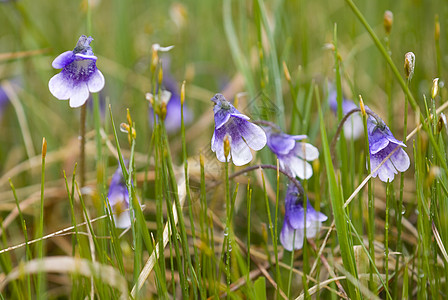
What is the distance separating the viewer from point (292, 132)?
58.9 inches

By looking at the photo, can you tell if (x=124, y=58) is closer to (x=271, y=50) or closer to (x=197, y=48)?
(x=197, y=48)

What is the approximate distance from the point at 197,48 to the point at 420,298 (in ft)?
6.80

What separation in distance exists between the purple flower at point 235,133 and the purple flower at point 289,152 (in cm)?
20

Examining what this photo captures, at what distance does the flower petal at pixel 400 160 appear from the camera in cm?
108

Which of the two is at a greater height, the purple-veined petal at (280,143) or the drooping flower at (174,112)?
the drooping flower at (174,112)

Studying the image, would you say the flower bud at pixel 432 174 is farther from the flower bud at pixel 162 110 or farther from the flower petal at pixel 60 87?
the flower petal at pixel 60 87

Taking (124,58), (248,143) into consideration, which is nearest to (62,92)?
(248,143)

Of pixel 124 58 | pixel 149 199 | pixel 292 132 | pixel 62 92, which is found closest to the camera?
pixel 62 92

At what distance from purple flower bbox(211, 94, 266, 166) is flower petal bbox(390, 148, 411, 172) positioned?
278mm

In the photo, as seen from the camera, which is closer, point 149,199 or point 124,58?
point 149,199

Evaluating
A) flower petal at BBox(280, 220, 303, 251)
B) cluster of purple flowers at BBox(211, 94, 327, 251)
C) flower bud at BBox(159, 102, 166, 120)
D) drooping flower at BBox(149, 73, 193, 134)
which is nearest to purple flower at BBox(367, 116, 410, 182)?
cluster of purple flowers at BBox(211, 94, 327, 251)

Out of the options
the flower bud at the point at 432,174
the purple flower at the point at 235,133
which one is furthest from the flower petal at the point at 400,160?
the purple flower at the point at 235,133

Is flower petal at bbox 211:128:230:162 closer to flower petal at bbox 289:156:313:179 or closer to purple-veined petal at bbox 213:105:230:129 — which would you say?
purple-veined petal at bbox 213:105:230:129

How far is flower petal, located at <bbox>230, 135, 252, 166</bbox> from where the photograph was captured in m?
1.10
